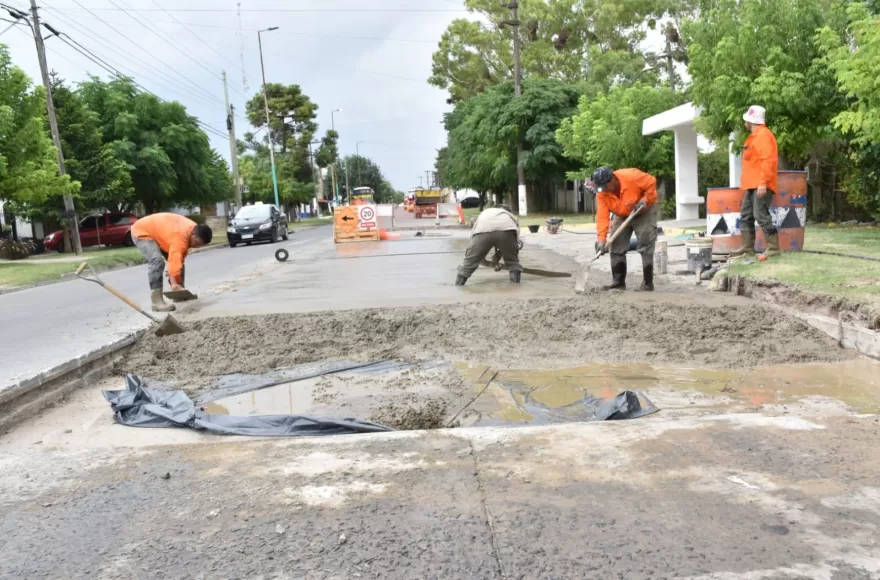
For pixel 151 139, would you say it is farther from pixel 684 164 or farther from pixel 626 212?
pixel 626 212

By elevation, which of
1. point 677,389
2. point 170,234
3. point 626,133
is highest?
point 626,133

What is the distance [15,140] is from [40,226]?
12.6 meters

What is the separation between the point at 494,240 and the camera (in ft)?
32.4

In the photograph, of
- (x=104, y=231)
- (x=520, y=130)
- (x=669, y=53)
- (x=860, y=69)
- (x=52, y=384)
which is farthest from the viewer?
(x=669, y=53)

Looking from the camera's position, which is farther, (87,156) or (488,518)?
(87,156)

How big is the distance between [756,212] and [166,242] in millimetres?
7219

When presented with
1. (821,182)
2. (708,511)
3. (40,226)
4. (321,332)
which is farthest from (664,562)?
(40,226)

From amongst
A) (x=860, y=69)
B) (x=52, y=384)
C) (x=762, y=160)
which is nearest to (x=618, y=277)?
(x=762, y=160)

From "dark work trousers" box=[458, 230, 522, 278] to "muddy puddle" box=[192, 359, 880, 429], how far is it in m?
4.37

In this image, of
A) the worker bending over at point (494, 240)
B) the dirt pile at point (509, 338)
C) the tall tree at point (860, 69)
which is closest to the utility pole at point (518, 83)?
the tall tree at point (860, 69)

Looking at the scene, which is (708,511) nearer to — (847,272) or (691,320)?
(691,320)

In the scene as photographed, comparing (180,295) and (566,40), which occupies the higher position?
(566,40)

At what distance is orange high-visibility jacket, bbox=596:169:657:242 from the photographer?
8.44 m

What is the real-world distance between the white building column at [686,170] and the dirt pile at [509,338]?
688 inches
